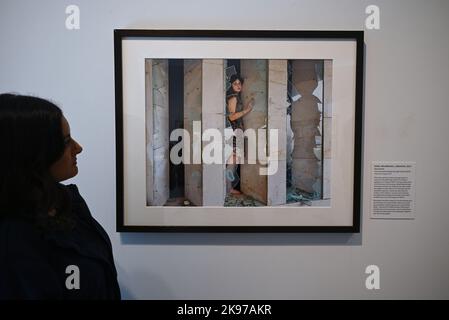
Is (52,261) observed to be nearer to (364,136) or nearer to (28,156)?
(28,156)

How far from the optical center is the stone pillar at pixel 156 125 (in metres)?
0.79

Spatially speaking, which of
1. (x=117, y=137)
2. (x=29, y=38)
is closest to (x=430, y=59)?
(x=117, y=137)

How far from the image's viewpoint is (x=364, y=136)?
0.81 m

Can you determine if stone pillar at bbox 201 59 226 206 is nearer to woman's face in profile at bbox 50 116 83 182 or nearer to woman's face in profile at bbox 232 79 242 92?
woman's face in profile at bbox 232 79 242 92

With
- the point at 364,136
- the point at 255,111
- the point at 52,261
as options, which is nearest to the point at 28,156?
the point at 52,261

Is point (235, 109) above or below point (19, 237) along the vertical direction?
above

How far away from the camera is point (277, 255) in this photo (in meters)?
0.84

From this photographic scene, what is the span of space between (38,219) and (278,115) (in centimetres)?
67

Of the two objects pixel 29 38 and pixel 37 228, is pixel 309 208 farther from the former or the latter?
pixel 29 38

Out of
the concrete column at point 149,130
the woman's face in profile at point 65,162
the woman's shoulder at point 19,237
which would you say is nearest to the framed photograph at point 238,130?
the concrete column at point 149,130

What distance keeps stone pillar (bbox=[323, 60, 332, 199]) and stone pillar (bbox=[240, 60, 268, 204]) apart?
182 millimetres

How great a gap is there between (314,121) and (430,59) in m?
0.41

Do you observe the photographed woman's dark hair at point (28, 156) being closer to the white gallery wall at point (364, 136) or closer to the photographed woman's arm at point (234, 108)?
the white gallery wall at point (364, 136)

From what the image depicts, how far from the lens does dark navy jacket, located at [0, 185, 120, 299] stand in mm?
519
